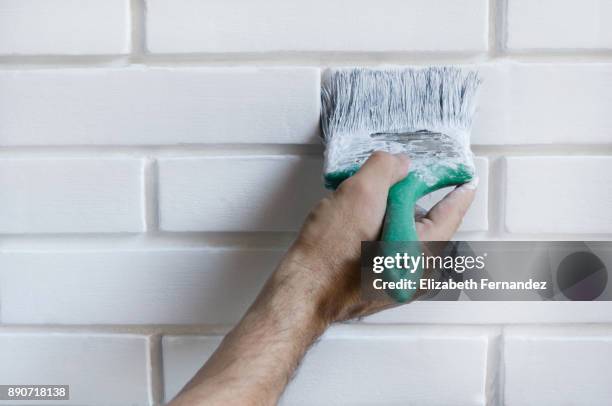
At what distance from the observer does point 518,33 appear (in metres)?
0.68

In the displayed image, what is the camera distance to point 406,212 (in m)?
0.58

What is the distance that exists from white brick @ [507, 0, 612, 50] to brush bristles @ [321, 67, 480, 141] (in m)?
0.08

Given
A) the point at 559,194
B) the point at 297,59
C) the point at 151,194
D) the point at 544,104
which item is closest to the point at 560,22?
the point at 544,104

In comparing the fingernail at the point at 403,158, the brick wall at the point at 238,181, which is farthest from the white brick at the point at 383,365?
the fingernail at the point at 403,158

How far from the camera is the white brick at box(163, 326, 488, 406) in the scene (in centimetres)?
72

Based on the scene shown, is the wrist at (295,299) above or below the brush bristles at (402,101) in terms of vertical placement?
below

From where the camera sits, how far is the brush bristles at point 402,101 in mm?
663

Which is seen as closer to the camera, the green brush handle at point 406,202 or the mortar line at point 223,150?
the green brush handle at point 406,202

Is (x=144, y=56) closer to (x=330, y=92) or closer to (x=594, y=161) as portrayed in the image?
(x=330, y=92)

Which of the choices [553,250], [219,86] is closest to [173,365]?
[219,86]

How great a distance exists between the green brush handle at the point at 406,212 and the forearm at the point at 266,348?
0.29 ft

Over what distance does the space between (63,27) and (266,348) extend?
43cm

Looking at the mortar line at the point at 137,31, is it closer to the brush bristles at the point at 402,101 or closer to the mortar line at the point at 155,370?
the brush bristles at the point at 402,101

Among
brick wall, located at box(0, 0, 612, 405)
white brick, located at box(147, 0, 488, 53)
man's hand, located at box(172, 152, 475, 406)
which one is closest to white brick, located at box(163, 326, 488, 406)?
brick wall, located at box(0, 0, 612, 405)
